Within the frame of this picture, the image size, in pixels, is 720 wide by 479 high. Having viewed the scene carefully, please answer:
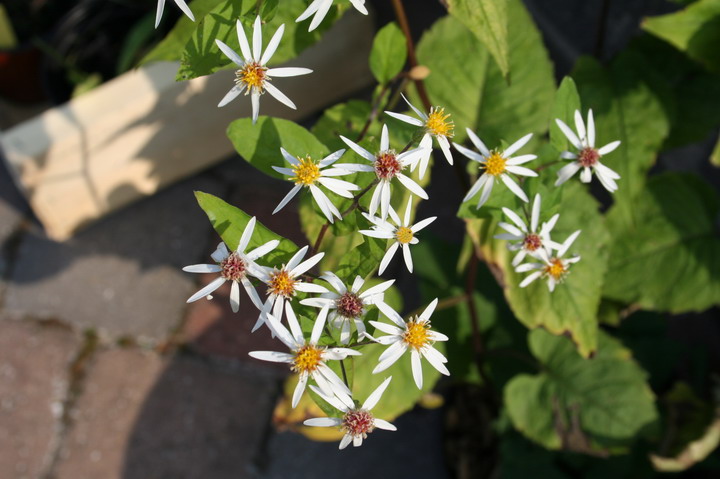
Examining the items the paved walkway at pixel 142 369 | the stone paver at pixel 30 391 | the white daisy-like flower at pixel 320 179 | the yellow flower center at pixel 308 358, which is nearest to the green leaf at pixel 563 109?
the white daisy-like flower at pixel 320 179

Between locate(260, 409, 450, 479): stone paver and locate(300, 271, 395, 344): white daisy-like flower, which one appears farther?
locate(260, 409, 450, 479): stone paver

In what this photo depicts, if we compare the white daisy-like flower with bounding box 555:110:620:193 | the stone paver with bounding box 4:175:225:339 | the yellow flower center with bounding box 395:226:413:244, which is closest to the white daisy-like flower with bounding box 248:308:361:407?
the yellow flower center with bounding box 395:226:413:244

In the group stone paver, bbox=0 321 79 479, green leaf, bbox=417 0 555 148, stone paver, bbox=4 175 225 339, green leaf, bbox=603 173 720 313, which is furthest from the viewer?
stone paver, bbox=4 175 225 339

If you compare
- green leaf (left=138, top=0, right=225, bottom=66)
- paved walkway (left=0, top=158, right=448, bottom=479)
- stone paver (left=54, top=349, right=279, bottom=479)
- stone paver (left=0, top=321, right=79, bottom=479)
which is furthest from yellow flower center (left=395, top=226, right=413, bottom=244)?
stone paver (left=0, top=321, right=79, bottom=479)

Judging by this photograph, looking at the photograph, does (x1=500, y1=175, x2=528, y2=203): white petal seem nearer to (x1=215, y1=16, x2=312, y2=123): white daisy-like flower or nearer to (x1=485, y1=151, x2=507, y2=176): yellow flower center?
(x1=485, y1=151, x2=507, y2=176): yellow flower center

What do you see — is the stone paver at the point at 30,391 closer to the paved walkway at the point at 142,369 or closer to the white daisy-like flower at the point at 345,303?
the paved walkway at the point at 142,369

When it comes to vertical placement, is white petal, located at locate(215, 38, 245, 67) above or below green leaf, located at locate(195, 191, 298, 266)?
above

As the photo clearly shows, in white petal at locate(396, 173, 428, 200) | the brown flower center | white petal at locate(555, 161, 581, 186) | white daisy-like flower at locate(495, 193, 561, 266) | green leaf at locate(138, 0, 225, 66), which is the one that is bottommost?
the brown flower center

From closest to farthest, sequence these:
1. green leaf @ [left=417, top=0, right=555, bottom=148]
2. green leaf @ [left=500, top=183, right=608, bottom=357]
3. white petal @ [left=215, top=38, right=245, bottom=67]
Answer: white petal @ [left=215, top=38, right=245, bottom=67], green leaf @ [left=500, top=183, right=608, bottom=357], green leaf @ [left=417, top=0, right=555, bottom=148]
